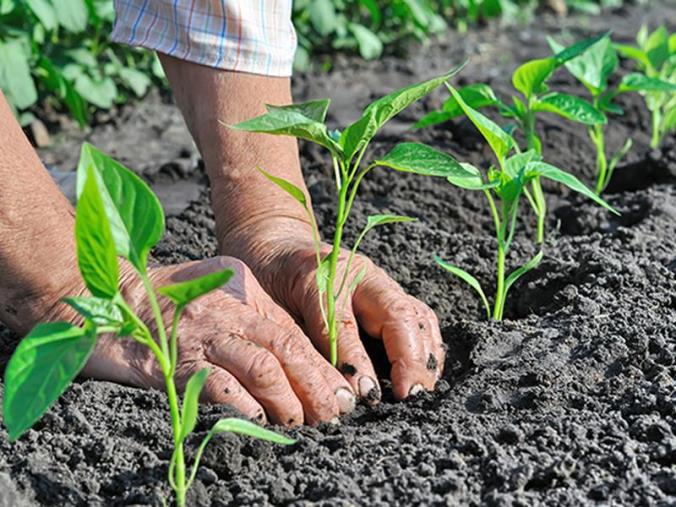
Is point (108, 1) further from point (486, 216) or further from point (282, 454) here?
point (282, 454)

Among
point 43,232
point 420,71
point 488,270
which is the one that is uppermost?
point 43,232

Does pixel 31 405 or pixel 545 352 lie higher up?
pixel 31 405

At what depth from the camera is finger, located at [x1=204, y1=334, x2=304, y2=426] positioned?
1809mm

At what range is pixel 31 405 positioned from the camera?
129 centimetres

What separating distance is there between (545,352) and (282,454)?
59 cm

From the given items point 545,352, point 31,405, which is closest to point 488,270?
point 545,352

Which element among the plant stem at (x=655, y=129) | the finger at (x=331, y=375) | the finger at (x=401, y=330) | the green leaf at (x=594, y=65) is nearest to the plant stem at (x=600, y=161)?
the green leaf at (x=594, y=65)

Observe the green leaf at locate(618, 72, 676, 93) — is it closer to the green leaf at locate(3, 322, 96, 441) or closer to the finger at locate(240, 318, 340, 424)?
the finger at locate(240, 318, 340, 424)

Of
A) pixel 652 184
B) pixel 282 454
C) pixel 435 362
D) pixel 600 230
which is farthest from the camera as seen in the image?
pixel 652 184

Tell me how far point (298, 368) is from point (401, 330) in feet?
0.80

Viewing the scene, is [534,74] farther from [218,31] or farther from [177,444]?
[177,444]

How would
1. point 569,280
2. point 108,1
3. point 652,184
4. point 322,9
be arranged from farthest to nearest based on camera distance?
point 322,9, point 108,1, point 652,184, point 569,280

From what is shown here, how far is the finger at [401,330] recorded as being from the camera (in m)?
1.99

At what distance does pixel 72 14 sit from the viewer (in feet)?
12.1
